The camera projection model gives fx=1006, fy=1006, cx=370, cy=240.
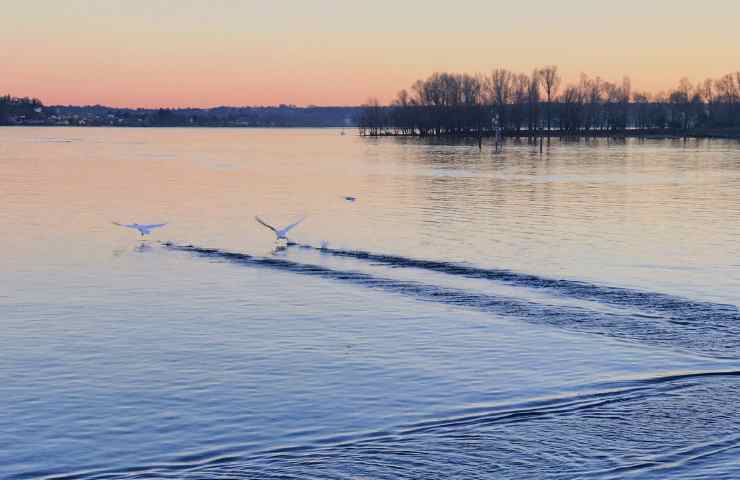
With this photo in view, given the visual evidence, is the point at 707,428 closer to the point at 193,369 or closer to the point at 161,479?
the point at 161,479

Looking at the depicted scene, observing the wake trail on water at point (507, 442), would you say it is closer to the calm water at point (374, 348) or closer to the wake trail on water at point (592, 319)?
the calm water at point (374, 348)

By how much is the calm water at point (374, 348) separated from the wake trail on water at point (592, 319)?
0.10 meters

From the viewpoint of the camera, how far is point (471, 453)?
47.5 ft

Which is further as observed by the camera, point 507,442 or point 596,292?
point 596,292

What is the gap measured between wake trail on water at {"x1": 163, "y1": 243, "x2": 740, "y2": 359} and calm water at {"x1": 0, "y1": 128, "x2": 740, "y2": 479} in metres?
0.10

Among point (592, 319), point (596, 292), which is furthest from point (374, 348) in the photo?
point (596, 292)

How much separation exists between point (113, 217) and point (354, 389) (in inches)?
1356

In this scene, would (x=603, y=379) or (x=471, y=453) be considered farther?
(x=603, y=379)

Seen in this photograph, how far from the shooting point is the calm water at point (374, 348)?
14.6 m

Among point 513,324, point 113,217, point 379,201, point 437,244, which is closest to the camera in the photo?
point 513,324

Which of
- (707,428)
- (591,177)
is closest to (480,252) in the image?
(707,428)

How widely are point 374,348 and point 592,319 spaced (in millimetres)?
5933

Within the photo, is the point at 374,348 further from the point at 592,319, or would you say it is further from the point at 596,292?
the point at 596,292

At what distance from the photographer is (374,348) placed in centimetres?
2153
